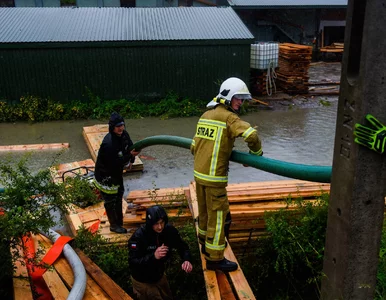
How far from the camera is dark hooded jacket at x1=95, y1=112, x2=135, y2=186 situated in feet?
17.1

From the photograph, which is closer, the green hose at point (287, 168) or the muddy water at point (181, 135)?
the green hose at point (287, 168)

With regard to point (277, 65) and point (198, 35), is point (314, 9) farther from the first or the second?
point (198, 35)

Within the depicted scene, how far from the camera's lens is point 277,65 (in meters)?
14.9

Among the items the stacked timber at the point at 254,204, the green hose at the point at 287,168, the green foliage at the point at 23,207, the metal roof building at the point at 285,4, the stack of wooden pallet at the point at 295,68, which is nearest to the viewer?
the green hose at the point at 287,168

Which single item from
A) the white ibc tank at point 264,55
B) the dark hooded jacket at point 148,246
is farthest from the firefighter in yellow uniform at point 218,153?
the white ibc tank at point 264,55

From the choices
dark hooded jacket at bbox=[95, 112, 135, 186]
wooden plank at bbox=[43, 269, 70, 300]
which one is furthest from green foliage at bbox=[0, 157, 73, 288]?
dark hooded jacket at bbox=[95, 112, 135, 186]

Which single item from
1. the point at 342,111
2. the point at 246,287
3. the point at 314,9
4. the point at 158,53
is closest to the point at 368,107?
the point at 342,111

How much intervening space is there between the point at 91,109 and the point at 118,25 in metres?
3.12

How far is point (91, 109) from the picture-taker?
13109 millimetres

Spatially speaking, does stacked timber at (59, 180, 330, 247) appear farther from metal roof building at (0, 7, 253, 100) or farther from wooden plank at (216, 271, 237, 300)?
metal roof building at (0, 7, 253, 100)

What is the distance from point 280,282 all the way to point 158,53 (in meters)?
9.62

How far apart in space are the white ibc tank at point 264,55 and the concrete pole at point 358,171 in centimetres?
1220

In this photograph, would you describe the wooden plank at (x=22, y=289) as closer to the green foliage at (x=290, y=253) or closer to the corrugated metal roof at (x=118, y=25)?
the green foliage at (x=290, y=253)

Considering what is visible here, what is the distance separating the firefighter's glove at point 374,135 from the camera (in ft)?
7.18
